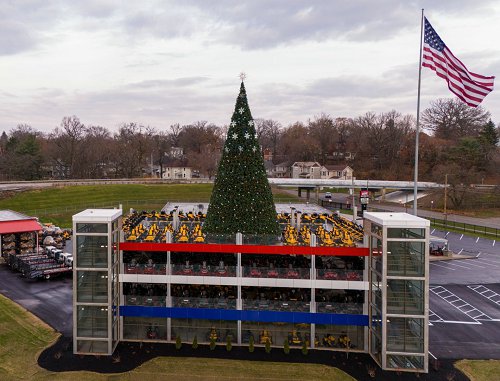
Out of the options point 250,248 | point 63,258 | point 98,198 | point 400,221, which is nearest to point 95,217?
point 250,248

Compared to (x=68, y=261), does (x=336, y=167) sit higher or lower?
higher

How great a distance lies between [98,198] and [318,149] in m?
67.7

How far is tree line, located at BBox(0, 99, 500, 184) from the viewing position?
9081cm

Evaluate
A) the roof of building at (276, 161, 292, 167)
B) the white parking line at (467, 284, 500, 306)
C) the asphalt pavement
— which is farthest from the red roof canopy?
the roof of building at (276, 161, 292, 167)

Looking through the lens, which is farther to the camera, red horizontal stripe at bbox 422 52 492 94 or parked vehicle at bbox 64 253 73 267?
parked vehicle at bbox 64 253 73 267

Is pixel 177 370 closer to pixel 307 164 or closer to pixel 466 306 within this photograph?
pixel 466 306

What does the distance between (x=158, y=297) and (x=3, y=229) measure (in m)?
26.7

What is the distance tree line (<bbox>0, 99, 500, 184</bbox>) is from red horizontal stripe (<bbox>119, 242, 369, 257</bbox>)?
61460 mm

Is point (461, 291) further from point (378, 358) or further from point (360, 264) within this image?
point (378, 358)

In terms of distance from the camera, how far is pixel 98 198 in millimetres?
73438

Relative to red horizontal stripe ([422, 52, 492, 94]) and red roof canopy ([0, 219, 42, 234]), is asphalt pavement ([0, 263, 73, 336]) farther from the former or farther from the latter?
red horizontal stripe ([422, 52, 492, 94])

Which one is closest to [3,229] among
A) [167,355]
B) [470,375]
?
[167,355]

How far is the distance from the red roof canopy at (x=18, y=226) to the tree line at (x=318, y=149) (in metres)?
55.6

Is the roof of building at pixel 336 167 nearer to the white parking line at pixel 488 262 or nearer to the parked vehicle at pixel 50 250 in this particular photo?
the white parking line at pixel 488 262
